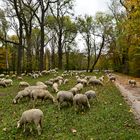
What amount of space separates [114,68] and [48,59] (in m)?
31.9

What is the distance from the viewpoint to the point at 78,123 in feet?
48.1

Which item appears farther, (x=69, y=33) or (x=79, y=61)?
(x=79, y=61)

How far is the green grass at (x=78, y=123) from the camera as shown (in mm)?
12977

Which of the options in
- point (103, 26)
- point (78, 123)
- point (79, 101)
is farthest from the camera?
point (103, 26)

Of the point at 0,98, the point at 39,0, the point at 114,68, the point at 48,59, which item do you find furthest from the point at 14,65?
the point at 0,98

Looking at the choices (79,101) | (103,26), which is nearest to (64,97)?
(79,101)

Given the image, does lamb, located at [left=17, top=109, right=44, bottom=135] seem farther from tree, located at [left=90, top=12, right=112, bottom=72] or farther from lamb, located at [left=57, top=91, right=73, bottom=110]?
tree, located at [left=90, top=12, right=112, bottom=72]

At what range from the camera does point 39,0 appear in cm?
4853

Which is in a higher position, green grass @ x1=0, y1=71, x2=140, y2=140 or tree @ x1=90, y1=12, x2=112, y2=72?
tree @ x1=90, y1=12, x2=112, y2=72

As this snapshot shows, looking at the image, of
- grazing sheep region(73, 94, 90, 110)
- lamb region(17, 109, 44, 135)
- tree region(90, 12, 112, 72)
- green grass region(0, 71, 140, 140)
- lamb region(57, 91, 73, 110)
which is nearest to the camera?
green grass region(0, 71, 140, 140)

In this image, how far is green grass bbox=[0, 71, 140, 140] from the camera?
1298 cm

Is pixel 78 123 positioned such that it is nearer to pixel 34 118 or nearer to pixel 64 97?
pixel 34 118

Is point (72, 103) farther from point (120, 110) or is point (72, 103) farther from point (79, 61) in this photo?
point (79, 61)

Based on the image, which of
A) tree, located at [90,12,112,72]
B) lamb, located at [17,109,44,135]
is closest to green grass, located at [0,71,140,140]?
lamb, located at [17,109,44,135]
